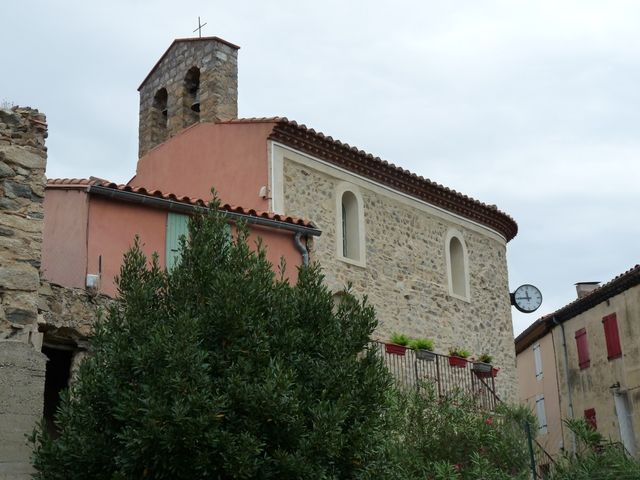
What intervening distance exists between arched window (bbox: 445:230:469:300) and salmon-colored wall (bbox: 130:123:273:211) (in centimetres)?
577

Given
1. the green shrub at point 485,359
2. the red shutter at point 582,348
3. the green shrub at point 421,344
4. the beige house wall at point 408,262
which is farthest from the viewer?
the red shutter at point 582,348

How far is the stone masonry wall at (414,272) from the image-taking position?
17938 millimetres

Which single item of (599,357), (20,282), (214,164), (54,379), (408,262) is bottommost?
(54,379)

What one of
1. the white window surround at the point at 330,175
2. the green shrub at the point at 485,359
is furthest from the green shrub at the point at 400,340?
the white window surround at the point at 330,175

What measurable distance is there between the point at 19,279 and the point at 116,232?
404 centimetres

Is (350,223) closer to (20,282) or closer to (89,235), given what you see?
(89,235)

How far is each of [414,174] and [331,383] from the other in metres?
11.9

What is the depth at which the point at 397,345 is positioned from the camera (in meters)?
17.2

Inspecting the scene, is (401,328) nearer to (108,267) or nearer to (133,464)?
(108,267)

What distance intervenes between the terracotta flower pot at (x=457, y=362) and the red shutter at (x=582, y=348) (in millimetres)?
8372

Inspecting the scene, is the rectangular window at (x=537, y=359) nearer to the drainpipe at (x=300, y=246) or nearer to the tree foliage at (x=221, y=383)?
the drainpipe at (x=300, y=246)

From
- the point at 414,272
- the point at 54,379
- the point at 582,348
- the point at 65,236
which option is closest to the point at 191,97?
the point at 414,272

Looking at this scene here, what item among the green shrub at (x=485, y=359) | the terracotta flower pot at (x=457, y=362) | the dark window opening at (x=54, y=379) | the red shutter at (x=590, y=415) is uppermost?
the green shrub at (x=485, y=359)

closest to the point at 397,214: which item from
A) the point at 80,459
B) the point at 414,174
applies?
the point at 414,174
